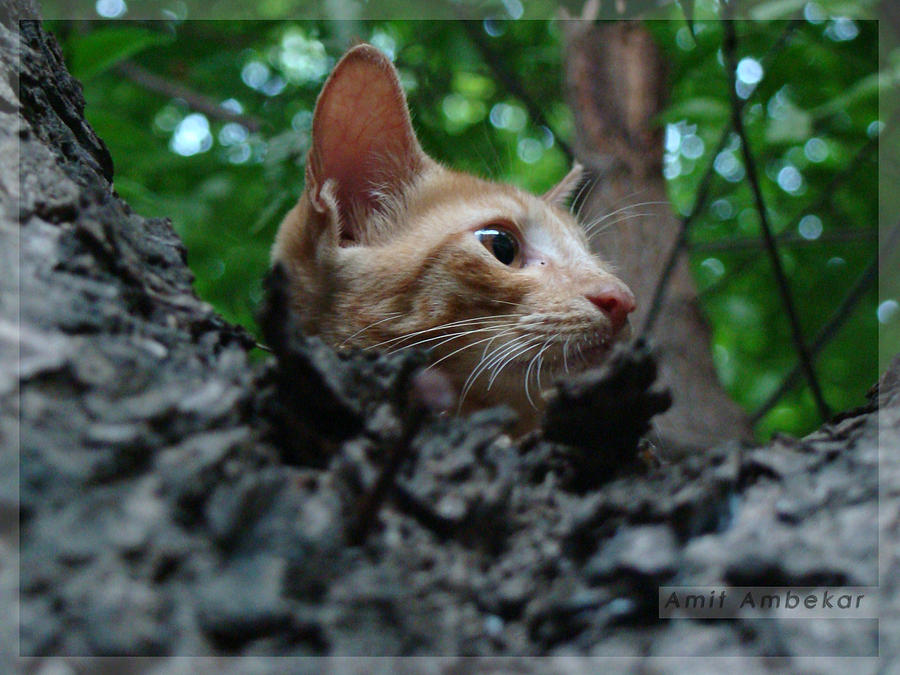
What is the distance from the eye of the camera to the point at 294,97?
2.61 m

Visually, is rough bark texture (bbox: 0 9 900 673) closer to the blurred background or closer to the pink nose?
the pink nose

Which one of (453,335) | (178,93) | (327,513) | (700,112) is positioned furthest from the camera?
(178,93)

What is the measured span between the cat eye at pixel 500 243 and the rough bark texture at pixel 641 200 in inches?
33.0

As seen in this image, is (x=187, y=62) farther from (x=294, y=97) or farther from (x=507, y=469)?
(x=507, y=469)

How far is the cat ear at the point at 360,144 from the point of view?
A: 2053mm

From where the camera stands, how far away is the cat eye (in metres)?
2.10

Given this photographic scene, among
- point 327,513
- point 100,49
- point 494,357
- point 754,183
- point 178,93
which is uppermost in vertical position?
point 178,93

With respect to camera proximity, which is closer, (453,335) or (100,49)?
(453,335)

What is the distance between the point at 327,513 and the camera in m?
0.74

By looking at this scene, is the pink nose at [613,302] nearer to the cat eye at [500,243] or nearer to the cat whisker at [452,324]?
the cat whisker at [452,324]

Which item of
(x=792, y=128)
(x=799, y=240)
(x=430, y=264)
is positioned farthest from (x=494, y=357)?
(x=799, y=240)

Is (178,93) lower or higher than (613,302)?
higher

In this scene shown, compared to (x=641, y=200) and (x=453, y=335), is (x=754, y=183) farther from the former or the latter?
(x=453, y=335)

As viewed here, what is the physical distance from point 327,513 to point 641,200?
2.76 m
